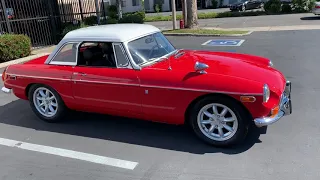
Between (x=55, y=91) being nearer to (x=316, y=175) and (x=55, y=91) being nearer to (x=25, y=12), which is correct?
(x=316, y=175)

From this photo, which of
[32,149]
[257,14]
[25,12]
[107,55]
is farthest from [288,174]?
[257,14]

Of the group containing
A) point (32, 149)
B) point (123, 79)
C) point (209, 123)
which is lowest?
point (32, 149)

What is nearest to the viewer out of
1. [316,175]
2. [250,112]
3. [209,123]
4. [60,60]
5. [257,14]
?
[316,175]

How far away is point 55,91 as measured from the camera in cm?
469

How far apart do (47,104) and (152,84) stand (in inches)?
80.4

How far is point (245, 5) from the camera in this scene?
2955 cm

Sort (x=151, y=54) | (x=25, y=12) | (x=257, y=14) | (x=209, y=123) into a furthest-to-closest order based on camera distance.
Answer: (x=257, y=14) < (x=25, y=12) < (x=151, y=54) < (x=209, y=123)

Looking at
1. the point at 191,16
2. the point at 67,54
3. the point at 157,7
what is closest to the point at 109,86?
the point at 67,54

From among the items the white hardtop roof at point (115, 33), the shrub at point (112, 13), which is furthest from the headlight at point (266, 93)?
the shrub at point (112, 13)

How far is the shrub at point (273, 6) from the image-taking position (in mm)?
23656

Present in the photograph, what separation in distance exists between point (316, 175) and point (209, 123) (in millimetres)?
1307

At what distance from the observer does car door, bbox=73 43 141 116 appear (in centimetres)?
406

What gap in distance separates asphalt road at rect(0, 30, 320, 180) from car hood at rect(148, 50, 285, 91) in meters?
0.79

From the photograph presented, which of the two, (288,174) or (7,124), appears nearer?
(288,174)
